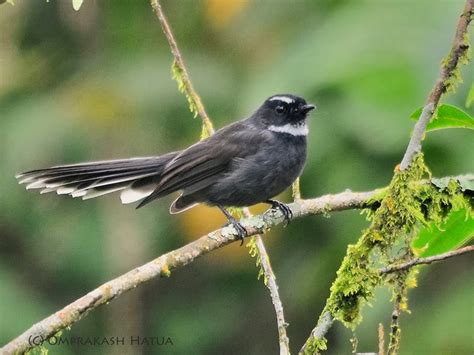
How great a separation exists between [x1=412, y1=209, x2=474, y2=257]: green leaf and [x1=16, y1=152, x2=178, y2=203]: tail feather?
2157 millimetres

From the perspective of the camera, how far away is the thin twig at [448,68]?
3200 mm

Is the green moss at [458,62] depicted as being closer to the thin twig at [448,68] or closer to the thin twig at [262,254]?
the thin twig at [448,68]

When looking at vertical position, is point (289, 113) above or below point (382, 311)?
above

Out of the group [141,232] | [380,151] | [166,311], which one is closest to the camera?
[380,151]

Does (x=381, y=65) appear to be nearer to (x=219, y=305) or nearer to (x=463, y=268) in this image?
(x=463, y=268)

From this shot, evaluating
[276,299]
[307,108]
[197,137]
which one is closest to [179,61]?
[276,299]

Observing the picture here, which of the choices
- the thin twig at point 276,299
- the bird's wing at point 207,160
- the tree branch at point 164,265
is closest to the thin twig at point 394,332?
the thin twig at point 276,299

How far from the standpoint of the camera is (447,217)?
3783 millimetres

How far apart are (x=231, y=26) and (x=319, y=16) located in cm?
131

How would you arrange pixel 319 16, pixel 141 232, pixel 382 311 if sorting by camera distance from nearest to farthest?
1. pixel 382 311
2. pixel 319 16
3. pixel 141 232

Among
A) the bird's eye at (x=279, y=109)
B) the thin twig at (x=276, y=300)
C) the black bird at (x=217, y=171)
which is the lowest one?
the thin twig at (x=276, y=300)

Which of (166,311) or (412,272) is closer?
(412,272)

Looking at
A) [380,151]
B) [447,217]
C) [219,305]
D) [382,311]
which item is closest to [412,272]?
[447,217]

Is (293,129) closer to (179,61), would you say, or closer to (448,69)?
(179,61)
